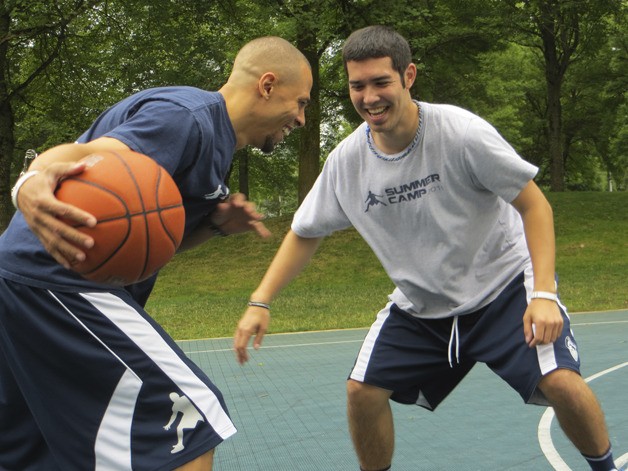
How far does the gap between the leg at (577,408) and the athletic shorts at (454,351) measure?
5 cm

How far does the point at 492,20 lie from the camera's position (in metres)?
21.8

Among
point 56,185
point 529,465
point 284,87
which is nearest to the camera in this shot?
point 56,185

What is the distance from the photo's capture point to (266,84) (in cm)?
330

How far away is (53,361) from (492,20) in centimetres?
2050

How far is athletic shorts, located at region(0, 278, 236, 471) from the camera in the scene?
9.38 ft

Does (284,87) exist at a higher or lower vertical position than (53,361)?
higher

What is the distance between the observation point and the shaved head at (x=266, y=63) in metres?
3.31

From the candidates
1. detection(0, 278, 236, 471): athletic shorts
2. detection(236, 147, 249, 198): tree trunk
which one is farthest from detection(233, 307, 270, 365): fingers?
detection(236, 147, 249, 198): tree trunk

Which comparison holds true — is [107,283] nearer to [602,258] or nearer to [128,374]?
[128,374]

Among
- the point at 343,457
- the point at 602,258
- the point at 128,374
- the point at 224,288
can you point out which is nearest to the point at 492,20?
the point at 602,258

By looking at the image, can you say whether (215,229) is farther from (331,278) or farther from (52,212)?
(331,278)

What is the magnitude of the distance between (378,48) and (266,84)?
0.73m

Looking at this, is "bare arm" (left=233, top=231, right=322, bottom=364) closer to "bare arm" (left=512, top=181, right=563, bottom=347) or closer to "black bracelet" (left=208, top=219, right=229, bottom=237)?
"black bracelet" (left=208, top=219, right=229, bottom=237)

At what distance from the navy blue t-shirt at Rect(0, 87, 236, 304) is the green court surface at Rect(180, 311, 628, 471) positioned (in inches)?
88.5
